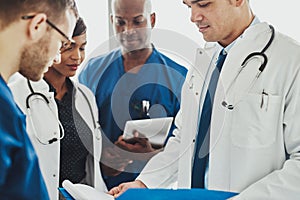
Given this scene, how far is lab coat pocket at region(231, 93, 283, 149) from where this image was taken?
1320mm

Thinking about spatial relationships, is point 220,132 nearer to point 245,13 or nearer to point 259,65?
point 259,65

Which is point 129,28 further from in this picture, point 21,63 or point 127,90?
point 21,63

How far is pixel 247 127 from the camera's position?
1.34 meters

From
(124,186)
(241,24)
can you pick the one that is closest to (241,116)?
(241,24)

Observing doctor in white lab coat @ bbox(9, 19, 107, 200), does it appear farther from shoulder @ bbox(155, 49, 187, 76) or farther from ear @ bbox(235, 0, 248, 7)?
ear @ bbox(235, 0, 248, 7)

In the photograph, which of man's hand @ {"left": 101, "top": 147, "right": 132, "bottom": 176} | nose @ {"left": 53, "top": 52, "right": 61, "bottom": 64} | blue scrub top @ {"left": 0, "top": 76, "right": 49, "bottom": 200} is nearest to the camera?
blue scrub top @ {"left": 0, "top": 76, "right": 49, "bottom": 200}

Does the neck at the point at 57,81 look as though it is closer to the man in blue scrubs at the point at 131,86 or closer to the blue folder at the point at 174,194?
the man in blue scrubs at the point at 131,86

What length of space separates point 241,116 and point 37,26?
1.83 ft

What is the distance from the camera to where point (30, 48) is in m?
1.21

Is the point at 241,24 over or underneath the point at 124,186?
over

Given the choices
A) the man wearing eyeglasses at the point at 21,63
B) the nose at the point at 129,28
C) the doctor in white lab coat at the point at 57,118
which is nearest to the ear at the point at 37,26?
the man wearing eyeglasses at the point at 21,63

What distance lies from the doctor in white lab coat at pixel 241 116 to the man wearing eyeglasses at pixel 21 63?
27 centimetres

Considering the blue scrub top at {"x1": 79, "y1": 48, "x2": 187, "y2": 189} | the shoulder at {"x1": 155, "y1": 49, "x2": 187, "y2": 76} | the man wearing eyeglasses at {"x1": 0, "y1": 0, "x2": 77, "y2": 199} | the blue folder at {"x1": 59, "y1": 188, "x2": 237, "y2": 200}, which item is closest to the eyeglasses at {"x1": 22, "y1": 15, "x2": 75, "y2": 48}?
the man wearing eyeglasses at {"x1": 0, "y1": 0, "x2": 77, "y2": 199}

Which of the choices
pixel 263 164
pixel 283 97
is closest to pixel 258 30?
pixel 283 97
